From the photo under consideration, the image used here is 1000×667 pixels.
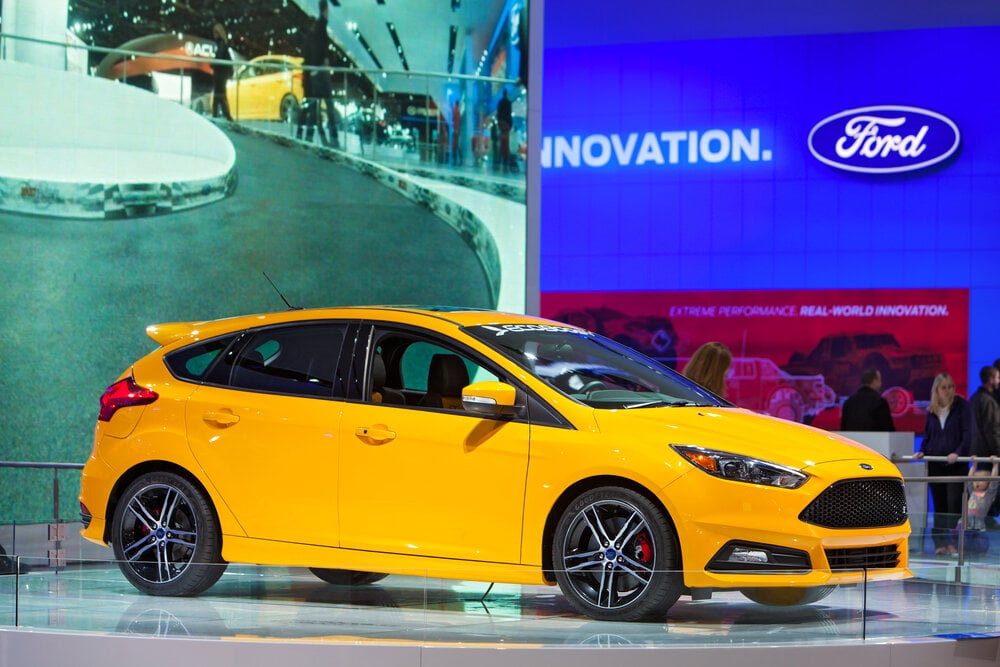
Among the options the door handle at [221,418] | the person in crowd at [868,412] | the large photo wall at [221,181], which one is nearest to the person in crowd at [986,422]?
the person in crowd at [868,412]

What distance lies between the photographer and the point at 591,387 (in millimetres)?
6711

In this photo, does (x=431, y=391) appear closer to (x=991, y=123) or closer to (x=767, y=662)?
(x=767, y=662)

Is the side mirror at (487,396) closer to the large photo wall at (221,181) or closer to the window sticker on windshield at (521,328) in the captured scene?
the window sticker on windshield at (521,328)

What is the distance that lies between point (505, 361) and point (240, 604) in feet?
5.47

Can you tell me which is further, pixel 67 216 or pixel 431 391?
pixel 67 216

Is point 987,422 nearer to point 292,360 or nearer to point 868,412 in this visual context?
point 868,412

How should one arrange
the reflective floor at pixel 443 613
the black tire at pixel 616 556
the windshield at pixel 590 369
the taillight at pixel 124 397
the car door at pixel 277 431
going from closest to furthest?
the reflective floor at pixel 443 613, the black tire at pixel 616 556, the windshield at pixel 590 369, the car door at pixel 277 431, the taillight at pixel 124 397

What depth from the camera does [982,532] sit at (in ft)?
28.2

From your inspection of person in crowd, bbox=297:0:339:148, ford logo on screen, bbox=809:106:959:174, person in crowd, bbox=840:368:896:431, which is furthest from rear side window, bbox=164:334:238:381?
ford logo on screen, bbox=809:106:959:174

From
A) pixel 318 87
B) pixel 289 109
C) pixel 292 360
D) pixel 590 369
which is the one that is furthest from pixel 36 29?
pixel 590 369

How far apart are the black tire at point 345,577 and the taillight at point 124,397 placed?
1.28m

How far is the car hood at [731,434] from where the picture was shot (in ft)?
19.9

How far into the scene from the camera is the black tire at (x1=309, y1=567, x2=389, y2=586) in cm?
698

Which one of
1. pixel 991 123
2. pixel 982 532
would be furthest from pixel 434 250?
pixel 991 123
